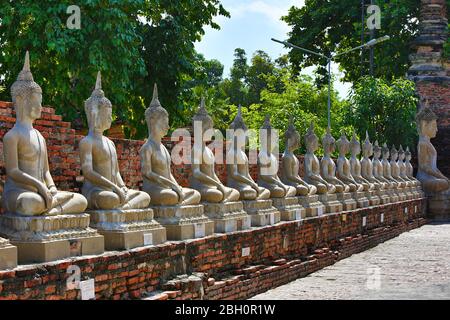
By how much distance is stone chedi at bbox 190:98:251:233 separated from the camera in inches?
379

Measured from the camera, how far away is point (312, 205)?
1324 centimetres

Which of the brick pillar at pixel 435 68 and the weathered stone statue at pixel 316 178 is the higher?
the brick pillar at pixel 435 68

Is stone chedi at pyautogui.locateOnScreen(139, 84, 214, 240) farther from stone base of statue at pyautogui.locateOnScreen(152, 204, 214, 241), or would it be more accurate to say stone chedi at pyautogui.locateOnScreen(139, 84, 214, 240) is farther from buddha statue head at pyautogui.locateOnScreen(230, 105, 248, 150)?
buddha statue head at pyautogui.locateOnScreen(230, 105, 248, 150)

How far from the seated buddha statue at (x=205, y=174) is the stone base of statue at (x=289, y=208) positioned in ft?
6.48

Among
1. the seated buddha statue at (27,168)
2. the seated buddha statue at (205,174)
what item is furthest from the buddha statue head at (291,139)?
the seated buddha statue at (27,168)

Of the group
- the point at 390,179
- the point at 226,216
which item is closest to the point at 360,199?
the point at 390,179

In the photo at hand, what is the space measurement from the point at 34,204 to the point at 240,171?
4.89 metres

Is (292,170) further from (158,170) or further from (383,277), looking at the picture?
(158,170)

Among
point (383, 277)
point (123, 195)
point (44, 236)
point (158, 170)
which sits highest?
point (158, 170)

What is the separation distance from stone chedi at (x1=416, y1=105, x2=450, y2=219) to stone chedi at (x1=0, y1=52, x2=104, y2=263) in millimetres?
18207

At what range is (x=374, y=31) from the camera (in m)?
29.6

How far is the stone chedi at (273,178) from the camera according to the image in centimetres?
1192

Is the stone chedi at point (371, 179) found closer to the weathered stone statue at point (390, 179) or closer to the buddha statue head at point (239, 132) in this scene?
the weathered stone statue at point (390, 179)

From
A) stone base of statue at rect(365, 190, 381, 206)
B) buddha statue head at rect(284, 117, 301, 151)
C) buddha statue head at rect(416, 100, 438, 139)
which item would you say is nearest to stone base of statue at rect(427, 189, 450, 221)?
buddha statue head at rect(416, 100, 438, 139)
